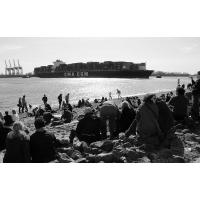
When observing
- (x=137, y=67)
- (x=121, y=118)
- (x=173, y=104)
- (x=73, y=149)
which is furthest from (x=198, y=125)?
(x=137, y=67)

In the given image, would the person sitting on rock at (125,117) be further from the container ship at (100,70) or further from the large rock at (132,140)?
the container ship at (100,70)

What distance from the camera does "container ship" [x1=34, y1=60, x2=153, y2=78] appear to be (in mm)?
106500

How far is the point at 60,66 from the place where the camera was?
12338cm

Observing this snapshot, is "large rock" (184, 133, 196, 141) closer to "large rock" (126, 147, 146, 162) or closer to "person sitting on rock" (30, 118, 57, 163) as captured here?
"large rock" (126, 147, 146, 162)

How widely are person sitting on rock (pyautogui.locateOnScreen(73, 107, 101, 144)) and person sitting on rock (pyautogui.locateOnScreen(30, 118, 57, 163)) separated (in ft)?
3.81

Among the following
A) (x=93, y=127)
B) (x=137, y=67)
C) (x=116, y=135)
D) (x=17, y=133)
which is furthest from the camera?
(x=137, y=67)

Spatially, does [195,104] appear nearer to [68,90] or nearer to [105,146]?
[105,146]

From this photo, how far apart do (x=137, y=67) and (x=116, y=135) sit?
104117 mm

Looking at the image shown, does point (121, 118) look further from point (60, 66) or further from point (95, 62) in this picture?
point (60, 66)

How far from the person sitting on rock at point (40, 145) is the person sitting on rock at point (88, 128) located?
1.16 meters

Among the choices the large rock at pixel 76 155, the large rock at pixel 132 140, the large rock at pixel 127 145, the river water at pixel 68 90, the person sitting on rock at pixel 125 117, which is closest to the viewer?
the large rock at pixel 76 155

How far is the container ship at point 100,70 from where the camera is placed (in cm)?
10650

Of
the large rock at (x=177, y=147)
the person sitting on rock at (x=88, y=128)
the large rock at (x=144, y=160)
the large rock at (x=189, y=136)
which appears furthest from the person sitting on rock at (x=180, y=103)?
the large rock at (x=144, y=160)

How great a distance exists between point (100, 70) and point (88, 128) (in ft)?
342
